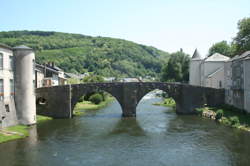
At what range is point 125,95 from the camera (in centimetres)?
4844

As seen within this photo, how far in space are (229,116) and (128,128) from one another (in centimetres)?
1498

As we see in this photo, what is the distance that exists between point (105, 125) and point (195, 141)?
1431cm

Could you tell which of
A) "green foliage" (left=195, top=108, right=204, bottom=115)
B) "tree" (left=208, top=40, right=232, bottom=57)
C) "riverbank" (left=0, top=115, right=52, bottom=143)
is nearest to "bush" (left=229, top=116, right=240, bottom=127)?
"green foliage" (left=195, top=108, right=204, bottom=115)

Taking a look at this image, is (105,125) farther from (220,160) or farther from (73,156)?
(220,160)

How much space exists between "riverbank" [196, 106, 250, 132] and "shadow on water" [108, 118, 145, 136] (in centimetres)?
1173

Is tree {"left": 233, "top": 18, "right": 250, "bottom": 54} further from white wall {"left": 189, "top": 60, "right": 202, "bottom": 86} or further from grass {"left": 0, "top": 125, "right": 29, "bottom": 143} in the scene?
grass {"left": 0, "top": 125, "right": 29, "bottom": 143}

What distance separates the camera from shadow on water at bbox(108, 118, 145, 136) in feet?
114

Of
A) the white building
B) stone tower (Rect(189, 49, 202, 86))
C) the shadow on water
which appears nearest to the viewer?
the white building

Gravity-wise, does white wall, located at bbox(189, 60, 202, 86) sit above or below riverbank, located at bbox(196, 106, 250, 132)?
above

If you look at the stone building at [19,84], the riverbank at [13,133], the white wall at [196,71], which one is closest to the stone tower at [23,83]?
the stone building at [19,84]

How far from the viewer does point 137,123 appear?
4184 centimetres

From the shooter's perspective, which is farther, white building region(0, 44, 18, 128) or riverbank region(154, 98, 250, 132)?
riverbank region(154, 98, 250, 132)

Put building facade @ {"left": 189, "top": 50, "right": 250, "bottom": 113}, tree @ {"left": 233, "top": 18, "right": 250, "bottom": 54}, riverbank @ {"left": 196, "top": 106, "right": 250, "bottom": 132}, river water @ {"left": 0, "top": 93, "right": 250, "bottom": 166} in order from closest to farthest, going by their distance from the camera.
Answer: river water @ {"left": 0, "top": 93, "right": 250, "bottom": 166} → riverbank @ {"left": 196, "top": 106, "right": 250, "bottom": 132} → building facade @ {"left": 189, "top": 50, "right": 250, "bottom": 113} → tree @ {"left": 233, "top": 18, "right": 250, "bottom": 54}

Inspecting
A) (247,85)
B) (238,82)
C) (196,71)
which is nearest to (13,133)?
(247,85)
